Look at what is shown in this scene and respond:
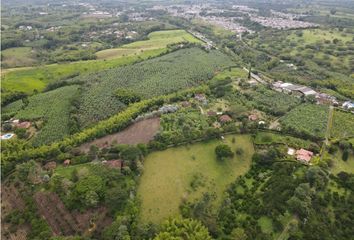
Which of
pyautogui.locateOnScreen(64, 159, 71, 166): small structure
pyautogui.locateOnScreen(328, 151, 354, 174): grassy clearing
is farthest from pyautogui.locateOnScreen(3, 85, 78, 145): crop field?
pyautogui.locateOnScreen(328, 151, 354, 174): grassy clearing

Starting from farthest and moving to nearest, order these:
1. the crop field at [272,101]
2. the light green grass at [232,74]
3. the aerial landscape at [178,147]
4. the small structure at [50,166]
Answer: the light green grass at [232,74] → the crop field at [272,101] → the small structure at [50,166] → the aerial landscape at [178,147]

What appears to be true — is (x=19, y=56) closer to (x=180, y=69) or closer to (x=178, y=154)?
(x=180, y=69)

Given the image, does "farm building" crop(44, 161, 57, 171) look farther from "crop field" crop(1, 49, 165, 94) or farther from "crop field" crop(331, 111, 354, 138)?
"crop field" crop(331, 111, 354, 138)

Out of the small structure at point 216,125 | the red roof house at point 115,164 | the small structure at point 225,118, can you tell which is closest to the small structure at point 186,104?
the small structure at point 225,118

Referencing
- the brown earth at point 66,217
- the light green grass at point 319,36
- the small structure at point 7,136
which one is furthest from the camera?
the light green grass at point 319,36

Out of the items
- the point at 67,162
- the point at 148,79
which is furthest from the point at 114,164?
the point at 148,79

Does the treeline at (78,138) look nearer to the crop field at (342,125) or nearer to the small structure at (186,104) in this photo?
the small structure at (186,104)

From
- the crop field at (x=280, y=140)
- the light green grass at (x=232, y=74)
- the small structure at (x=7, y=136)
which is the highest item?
the crop field at (x=280, y=140)
